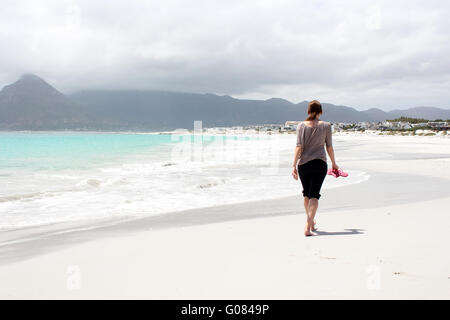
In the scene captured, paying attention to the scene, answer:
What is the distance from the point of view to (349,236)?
4723 millimetres

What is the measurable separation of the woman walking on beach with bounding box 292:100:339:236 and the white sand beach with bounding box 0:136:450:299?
1.99 ft

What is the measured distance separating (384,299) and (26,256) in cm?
412

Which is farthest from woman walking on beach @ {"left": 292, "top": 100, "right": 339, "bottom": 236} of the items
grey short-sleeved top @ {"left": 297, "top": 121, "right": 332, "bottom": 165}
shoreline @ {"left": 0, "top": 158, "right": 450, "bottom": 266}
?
shoreline @ {"left": 0, "top": 158, "right": 450, "bottom": 266}

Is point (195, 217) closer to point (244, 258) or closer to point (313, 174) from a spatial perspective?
point (313, 174)

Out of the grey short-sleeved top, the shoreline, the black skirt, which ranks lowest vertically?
the shoreline

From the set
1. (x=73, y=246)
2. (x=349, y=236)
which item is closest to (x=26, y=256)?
(x=73, y=246)

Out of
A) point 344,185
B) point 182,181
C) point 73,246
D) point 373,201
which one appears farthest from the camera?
point 182,181

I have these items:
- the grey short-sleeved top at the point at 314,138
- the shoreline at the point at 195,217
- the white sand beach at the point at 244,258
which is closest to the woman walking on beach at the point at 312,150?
the grey short-sleeved top at the point at 314,138

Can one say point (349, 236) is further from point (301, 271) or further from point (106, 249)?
point (106, 249)

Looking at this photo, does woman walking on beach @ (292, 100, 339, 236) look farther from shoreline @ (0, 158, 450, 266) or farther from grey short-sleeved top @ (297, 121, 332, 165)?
shoreline @ (0, 158, 450, 266)

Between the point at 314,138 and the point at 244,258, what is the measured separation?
2023 mm

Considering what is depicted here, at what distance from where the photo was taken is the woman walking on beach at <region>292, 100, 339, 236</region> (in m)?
4.84

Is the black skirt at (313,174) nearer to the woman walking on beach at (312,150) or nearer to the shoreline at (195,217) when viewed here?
the woman walking on beach at (312,150)
